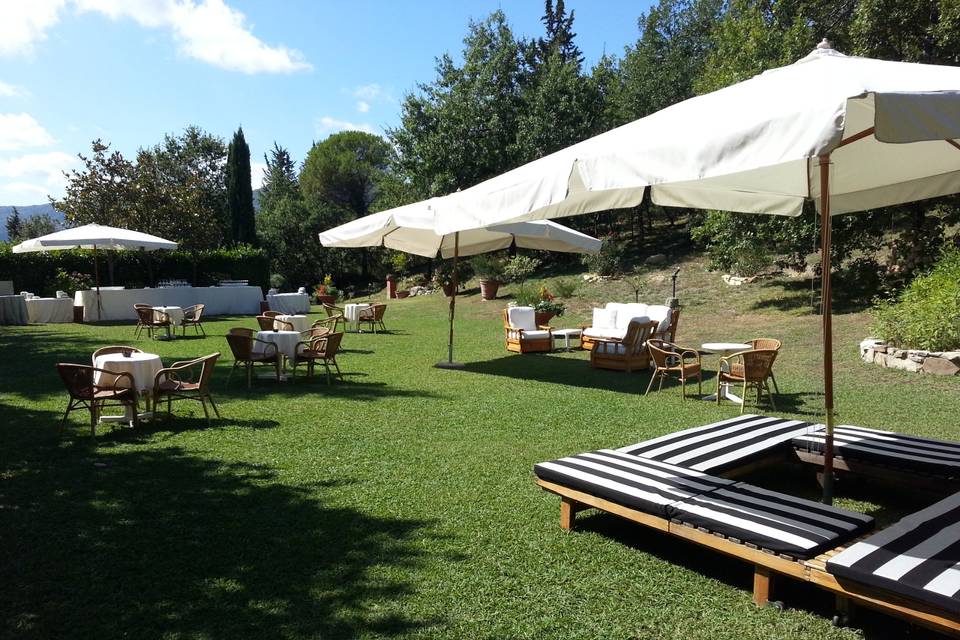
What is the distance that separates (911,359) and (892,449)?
5.47 m

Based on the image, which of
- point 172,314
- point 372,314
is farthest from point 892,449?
point 172,314

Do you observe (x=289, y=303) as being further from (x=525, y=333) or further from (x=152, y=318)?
(x=525, y=333)

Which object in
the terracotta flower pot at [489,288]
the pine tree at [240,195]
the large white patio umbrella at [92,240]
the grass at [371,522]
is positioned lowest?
the grass at [371,522]

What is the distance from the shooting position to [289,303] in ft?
66.0

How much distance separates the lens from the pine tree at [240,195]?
33500 millimetres

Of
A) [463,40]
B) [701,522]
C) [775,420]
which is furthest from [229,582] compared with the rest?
[463,40]

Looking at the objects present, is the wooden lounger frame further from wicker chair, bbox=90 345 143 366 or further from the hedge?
the hedge

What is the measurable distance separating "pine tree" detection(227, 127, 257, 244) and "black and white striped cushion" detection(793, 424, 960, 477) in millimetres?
33215

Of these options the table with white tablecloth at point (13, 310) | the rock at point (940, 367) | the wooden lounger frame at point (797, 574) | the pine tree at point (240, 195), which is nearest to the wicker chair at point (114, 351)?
the wooden lounger frame at point (797, 574)

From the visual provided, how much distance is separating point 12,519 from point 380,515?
2426mm

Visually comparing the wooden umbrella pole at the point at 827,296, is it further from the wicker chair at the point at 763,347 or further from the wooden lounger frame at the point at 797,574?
the wicker chair at the point at 763,347

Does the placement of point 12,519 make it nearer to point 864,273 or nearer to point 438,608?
point 438,608

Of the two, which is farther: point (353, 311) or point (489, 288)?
point (489, 288)

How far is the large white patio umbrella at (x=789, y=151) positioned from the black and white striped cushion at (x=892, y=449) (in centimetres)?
91
